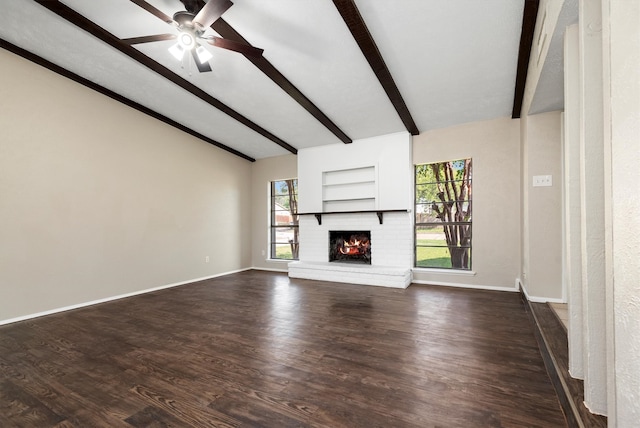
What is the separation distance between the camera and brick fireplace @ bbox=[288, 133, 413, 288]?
514cm

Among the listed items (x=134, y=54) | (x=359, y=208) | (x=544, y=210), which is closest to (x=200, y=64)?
(x=134, y=54)

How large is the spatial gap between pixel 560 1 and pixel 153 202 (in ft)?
18.0

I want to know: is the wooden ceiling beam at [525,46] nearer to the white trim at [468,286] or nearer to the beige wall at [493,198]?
the beige wall at [493,198]

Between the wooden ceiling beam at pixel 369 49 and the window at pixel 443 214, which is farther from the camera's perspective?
the window at pixel 443 214

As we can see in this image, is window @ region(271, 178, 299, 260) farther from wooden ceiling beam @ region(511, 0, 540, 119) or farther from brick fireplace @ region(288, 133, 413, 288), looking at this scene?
wooden ceiling beam @ region(511, 0, 540, 119)

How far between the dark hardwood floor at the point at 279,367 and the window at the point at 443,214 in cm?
139

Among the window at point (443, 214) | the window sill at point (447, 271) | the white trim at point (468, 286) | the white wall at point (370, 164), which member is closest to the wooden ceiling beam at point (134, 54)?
the white wall at point (370, 164)

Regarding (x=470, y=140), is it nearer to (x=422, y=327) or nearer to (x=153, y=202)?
(x=422, y=327)

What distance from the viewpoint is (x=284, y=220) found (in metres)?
6.93

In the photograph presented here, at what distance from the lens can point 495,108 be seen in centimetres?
432

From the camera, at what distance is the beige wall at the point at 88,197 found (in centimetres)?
345

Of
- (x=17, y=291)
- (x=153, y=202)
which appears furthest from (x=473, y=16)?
(x=17, y=291)

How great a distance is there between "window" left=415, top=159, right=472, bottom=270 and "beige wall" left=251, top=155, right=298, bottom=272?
2.93 meters

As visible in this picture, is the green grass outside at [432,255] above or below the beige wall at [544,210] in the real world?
below
